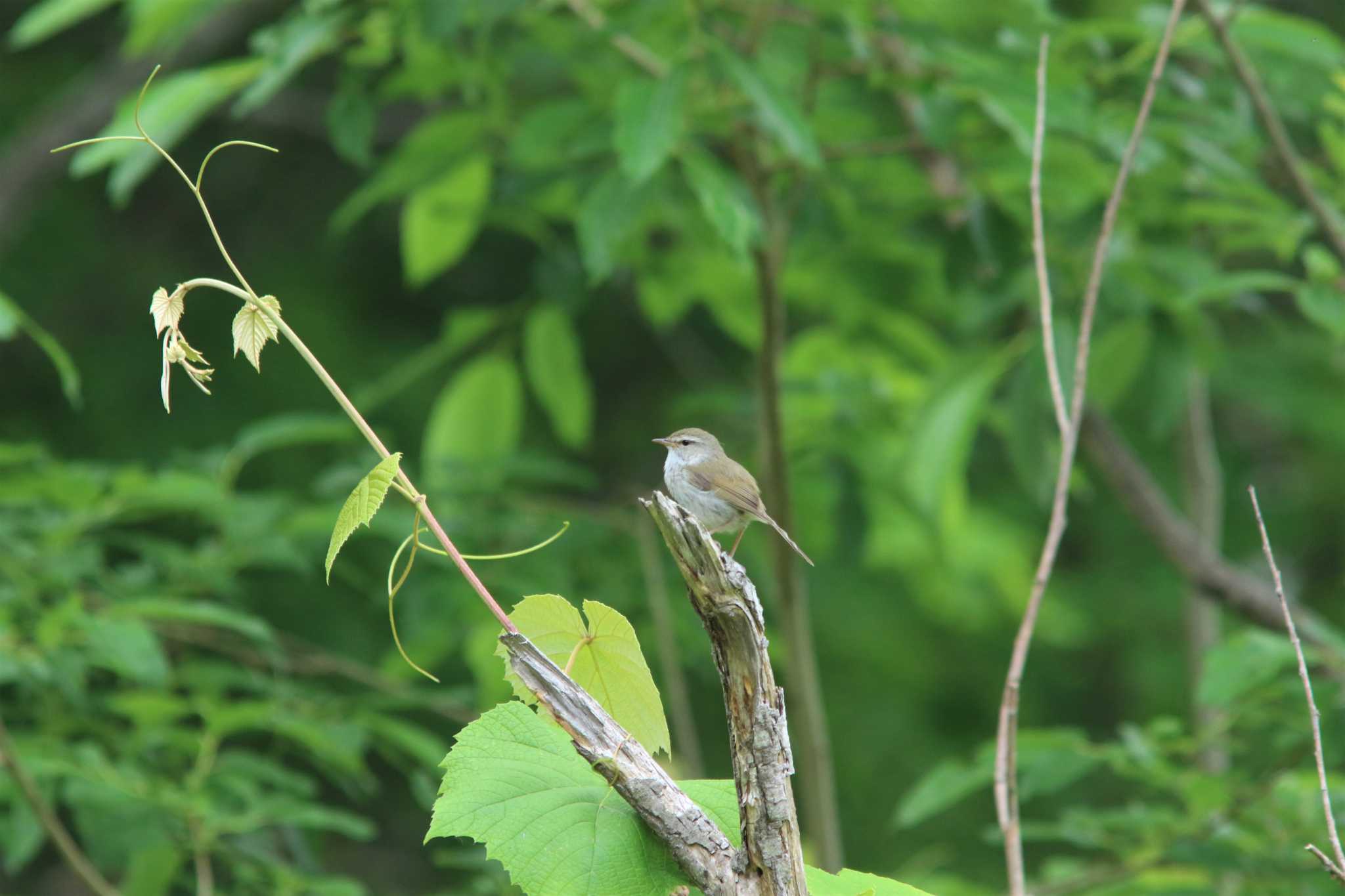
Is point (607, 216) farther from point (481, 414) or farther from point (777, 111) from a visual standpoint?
point (481, 414)

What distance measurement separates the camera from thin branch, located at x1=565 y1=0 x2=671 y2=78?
3389mm

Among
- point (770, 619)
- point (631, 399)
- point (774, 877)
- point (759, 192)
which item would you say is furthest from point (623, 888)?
point (631, 399)

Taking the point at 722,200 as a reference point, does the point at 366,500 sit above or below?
above

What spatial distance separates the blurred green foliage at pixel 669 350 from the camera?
318 cm

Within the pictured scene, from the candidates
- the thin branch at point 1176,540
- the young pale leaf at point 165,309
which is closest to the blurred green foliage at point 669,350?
the thin branch at point 1176,540

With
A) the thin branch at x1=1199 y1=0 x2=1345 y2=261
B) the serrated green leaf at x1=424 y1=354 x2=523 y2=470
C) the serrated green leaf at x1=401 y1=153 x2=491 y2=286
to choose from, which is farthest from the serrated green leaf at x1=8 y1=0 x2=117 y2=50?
the thin branch at x1=1199 y1=0 x2=1345 y2=261

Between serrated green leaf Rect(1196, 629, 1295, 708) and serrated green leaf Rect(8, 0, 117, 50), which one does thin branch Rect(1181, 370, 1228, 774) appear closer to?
serrated green leaf Rect(1196, 629, 1295, 708)

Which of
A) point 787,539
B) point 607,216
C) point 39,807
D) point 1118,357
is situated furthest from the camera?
point 1118,357

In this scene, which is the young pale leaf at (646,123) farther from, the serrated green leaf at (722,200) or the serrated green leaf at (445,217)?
the serrated green leaf at (445,217)

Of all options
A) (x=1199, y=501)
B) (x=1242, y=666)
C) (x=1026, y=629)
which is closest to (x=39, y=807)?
(x=1026, y=629)

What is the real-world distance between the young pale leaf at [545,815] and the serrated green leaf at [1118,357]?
281 centimetres

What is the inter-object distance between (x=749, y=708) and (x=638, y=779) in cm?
16

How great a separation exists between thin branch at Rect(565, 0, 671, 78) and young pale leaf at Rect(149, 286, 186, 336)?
6.95 feet

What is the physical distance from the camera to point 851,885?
1627mm
